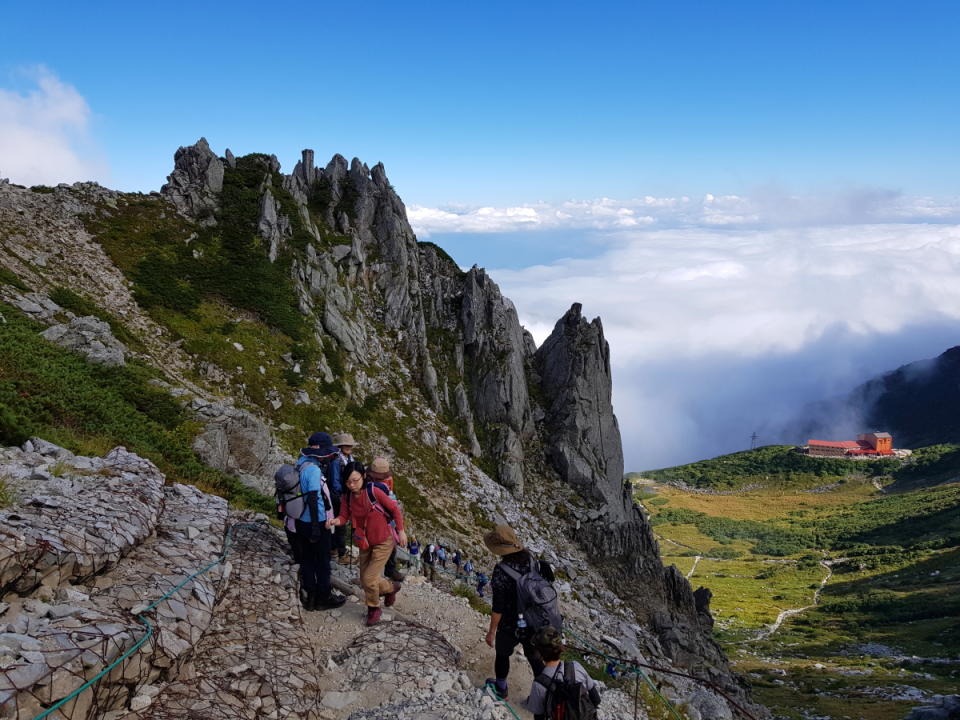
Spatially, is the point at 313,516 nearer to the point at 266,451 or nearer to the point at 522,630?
the point at 522,630

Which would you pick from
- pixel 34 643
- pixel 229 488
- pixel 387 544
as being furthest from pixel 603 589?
pixel 34 643

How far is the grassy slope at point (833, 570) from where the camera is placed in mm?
55156

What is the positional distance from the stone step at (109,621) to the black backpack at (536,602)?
528 centimetres

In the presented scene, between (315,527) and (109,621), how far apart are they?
3.80m

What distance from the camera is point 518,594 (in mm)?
8992

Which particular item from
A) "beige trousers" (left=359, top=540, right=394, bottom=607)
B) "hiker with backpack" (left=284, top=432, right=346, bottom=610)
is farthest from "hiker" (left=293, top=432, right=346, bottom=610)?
"beige trousers" (left=359, top=540, right=394, bottom=607)

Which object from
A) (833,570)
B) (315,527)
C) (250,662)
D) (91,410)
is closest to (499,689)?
(250,662)

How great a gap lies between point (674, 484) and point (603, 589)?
170m

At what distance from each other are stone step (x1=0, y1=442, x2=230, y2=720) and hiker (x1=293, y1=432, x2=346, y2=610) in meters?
1.68

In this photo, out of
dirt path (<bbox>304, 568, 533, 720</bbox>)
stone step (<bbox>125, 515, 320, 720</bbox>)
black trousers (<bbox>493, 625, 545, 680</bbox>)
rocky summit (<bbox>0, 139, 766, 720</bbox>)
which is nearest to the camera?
stone step (<bbox>125, 515, 320, 720</bbox>)

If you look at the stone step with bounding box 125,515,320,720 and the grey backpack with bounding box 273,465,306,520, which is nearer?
the stone step with bounding box 125,515,320,720

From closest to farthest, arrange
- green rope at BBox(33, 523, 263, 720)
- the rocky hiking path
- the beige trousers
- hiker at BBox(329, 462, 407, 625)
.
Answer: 1. green rope at BBox(33, 523, 263, 720)
2. the rocky hiking path
3. hiker at BBox(329, 462, 407, 625)
4. the beige trousers

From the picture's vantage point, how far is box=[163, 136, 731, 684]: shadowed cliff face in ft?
147

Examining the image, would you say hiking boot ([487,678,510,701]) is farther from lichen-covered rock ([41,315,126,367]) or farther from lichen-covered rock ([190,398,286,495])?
lichen-covered rock ([41,315,126,367])
